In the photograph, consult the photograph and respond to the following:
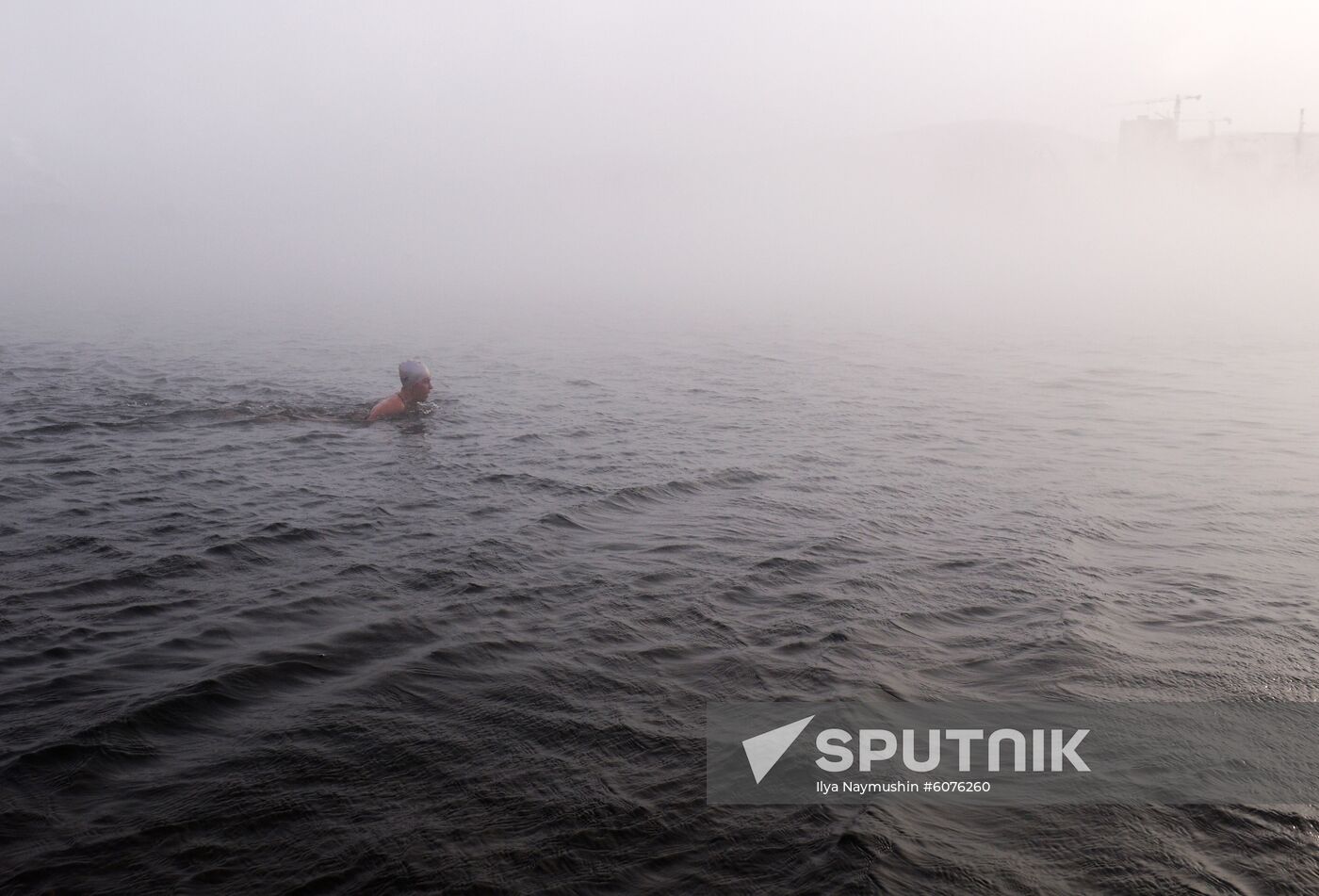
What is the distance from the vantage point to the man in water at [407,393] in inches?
839

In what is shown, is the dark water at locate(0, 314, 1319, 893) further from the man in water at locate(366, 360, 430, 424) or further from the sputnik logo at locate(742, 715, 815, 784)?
the man in water at locate(366, 360, 430, 424)

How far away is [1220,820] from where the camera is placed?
19.9 ft

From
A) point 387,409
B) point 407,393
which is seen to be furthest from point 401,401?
point 387,409

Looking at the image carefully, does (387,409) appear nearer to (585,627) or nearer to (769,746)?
(585,627)

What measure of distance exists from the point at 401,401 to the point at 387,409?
40 cm

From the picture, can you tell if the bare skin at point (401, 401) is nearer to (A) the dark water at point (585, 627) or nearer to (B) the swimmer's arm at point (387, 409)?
(B) the swimmer's arm at point (387, 409)

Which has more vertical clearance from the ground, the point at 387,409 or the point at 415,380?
the point at 415,380

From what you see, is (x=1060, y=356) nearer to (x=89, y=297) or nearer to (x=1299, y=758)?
(x=1299, y=758)

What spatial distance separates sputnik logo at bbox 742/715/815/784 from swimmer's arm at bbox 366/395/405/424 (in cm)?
1604

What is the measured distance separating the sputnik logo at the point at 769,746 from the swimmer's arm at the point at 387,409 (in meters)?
16.0

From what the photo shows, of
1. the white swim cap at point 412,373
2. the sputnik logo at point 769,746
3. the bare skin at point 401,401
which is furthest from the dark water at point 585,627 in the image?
the white swim cap at point 412,373

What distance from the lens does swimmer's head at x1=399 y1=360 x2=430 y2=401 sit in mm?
21297

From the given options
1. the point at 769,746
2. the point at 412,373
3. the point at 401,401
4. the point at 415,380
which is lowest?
the point at 769,746

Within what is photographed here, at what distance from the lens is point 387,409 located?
845 inches
